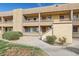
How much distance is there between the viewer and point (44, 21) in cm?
1845

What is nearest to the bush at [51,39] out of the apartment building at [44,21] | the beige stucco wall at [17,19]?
the apartment building at [44,21]

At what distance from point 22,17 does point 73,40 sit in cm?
508

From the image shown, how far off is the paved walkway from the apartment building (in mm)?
817

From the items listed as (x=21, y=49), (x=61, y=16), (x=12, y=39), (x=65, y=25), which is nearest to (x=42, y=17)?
(x=61, y=16)

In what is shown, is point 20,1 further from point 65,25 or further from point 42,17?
point 42,17

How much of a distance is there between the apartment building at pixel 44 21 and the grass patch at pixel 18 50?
2457 mm

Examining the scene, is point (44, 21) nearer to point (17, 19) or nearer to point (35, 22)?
point (35, 22)

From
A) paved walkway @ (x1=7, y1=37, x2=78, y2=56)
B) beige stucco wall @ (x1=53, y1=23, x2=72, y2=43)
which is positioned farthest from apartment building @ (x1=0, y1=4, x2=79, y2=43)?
paved walkway @ (x1=7, y1=37, x2=78, y2=56)

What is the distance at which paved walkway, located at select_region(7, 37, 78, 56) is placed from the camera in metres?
10.6

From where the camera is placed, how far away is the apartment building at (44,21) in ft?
44.7

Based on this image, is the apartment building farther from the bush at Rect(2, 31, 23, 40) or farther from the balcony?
the bush at Rect(2, 31, 23, 40)

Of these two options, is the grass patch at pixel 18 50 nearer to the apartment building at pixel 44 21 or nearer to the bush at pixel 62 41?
the bush at pixel 62 41

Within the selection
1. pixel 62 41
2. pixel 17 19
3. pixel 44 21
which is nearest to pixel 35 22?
pixel 44 21

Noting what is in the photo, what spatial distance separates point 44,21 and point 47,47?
6929 mm
